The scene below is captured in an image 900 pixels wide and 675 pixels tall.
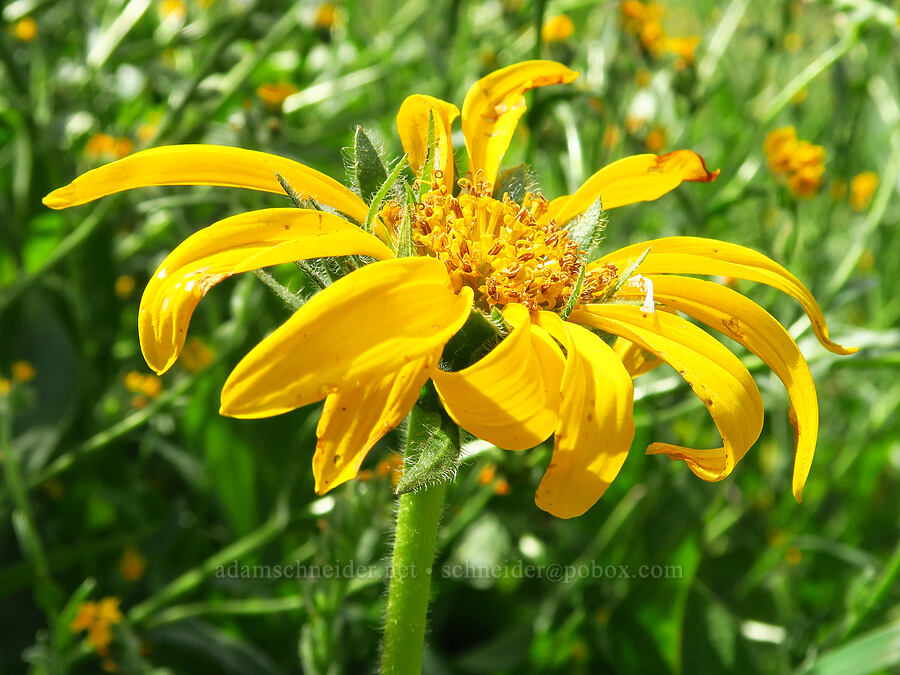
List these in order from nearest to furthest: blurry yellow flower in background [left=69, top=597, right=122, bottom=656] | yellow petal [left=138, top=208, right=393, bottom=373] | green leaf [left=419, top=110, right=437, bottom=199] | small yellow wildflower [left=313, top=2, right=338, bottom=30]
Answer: yellow petal [left=138, top=208, right=393, bottom=373] < green leaf [left=419, top=110, right=437, bottom=199] < blurry yellow flower in background [left=69, top=597, right=122, bottom=656] < small yellow wildflower [left=313, top=2, right=338, bottom=30]

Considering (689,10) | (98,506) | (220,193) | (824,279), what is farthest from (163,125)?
(689,10)

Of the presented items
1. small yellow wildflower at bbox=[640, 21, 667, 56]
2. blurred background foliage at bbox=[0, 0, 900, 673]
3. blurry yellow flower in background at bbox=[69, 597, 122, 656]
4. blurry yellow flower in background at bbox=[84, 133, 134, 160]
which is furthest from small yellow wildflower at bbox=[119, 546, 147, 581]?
small yellow wildflower at bbox=[640, 21, 667, 56]

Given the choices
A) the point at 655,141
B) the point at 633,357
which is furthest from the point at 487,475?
the point at 655,141

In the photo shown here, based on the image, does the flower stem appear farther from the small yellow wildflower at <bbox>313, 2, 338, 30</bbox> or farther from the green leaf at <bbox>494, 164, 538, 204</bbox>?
the small yellow wildflower at <bbox>313, 2, 338, 30</bbox>

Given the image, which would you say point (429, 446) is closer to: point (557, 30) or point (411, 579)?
point (411, 579)

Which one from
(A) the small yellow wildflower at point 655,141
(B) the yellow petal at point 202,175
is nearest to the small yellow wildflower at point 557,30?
(A) the small yellow wildflower at point 655,141

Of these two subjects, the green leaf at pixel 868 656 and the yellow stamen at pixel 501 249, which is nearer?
the yellow stamen at pixel 501 249

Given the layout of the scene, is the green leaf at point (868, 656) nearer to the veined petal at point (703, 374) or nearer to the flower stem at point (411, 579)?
the veined petal at point (703, 374)
